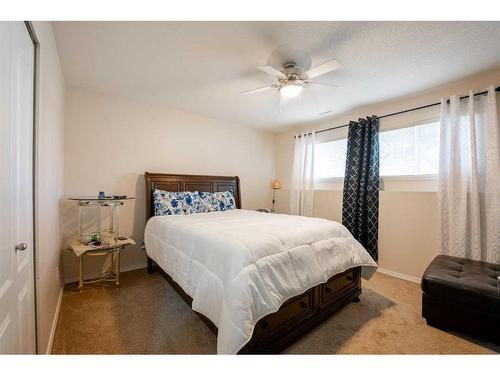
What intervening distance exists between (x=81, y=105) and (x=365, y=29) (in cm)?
318

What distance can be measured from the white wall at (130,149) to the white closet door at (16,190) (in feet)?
5.53

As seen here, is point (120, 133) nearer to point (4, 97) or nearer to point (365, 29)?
point (4, 97)

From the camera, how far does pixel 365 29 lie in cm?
168

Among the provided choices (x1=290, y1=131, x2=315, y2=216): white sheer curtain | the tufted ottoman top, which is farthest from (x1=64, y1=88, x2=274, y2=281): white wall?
the tufted ottoman top

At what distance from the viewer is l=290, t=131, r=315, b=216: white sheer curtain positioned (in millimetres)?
4023

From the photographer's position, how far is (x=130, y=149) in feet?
10.2

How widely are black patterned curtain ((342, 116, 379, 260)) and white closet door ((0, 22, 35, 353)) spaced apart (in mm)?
3449

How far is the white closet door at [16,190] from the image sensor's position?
2.81 feet

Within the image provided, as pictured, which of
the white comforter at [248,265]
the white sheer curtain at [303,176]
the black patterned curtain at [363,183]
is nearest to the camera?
the white comforter at [248,265]

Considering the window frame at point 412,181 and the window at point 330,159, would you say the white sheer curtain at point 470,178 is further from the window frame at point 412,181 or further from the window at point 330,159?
the window at point 330,159

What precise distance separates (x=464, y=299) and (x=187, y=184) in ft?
10.9

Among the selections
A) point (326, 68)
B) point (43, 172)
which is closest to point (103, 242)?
point (43, 172)

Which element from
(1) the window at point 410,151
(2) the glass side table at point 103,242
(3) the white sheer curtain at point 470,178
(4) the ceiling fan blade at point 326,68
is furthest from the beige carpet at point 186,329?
(4) the ceiling fan blade at point 326,68

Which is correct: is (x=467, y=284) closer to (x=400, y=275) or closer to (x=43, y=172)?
(x=400, y=275)
